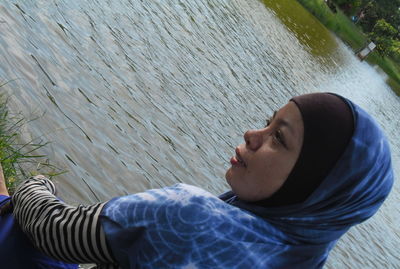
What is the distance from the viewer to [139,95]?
7879 millimetres

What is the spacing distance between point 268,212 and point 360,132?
0.46m

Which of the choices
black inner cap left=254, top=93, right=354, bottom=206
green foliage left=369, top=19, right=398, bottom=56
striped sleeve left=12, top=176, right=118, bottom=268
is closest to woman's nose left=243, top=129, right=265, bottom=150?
black inner cap left=254, top=93, right=354, bottom=206

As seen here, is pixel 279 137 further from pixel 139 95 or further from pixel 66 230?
pixel 139 95

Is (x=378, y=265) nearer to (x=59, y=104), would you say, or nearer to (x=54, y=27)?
(x=59, y=104)

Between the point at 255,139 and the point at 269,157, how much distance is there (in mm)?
134

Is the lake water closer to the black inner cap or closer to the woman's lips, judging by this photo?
the woman's lips

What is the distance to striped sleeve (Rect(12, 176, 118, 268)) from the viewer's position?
1752 mm

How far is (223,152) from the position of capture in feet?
27.6

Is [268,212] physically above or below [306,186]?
below

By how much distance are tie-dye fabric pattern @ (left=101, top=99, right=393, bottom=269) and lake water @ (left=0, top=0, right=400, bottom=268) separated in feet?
11.5

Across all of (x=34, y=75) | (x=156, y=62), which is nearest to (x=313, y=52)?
(x=156, y=62)

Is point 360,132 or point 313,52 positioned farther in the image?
point 313,52

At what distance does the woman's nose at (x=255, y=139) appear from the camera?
1891mm

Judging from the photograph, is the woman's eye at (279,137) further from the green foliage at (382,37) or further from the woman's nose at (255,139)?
the green foliage at (382,37)
